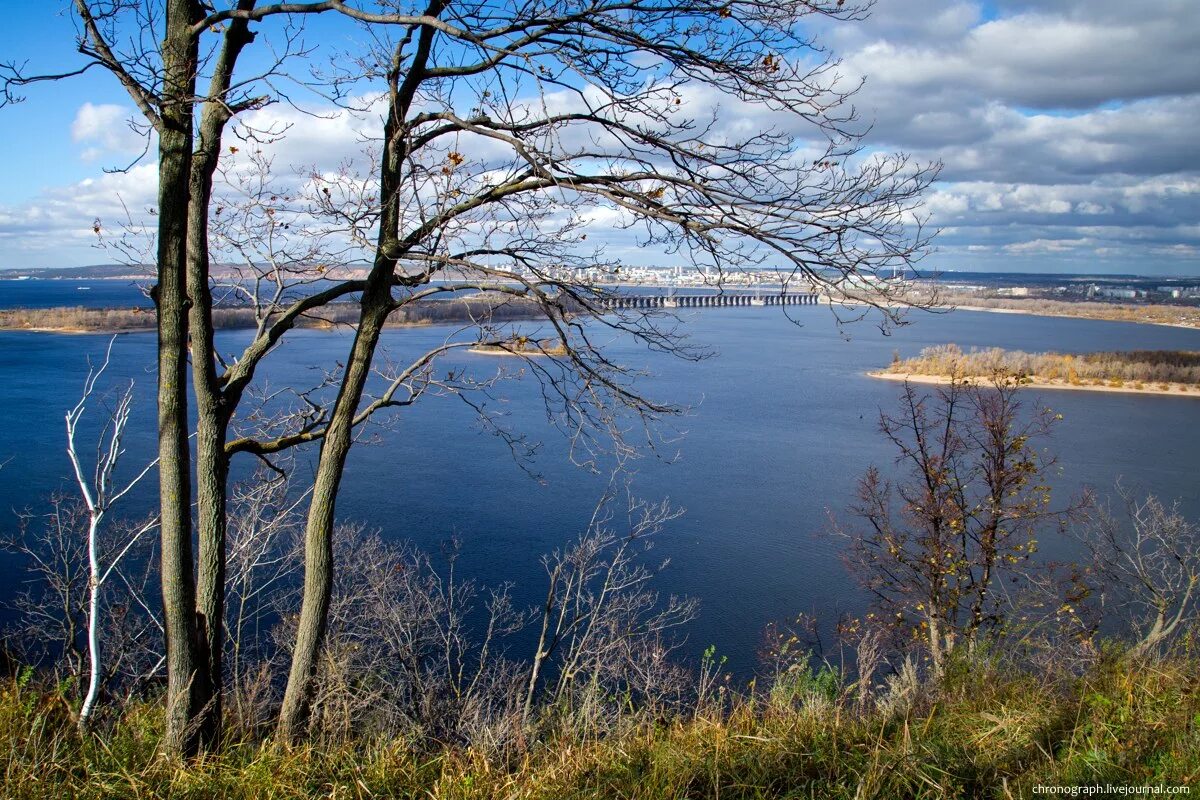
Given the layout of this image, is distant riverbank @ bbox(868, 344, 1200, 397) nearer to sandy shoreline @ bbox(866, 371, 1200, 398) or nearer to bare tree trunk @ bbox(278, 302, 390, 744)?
sandy shoreline @ bbox(866, 371, 1200, 398)

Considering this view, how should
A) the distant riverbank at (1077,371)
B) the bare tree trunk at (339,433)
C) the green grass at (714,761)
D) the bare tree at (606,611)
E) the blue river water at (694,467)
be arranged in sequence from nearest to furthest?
the green grass at (714,761) → the bare tree trunk at (339,433) → the bare tree at (606,611) → the blue river water at (694,467) → the distant riverbank at (1077,371)

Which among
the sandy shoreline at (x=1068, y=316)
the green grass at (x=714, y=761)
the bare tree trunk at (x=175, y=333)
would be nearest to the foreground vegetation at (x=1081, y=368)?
the sandy shoreline at (x=1068, y=316)

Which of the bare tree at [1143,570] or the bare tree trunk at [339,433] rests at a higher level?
the bare tree trunk at [339,433]

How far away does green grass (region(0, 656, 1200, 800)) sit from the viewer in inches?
101

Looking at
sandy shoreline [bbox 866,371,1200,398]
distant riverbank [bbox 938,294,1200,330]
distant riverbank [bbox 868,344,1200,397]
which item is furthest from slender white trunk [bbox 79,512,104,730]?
distant riverbank [bbox 938,294,1200,330]

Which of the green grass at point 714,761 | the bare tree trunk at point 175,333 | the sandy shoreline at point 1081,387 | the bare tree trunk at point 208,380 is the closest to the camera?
the green grass at point 714,761

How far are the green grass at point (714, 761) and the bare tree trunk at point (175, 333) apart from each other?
1.34 ft

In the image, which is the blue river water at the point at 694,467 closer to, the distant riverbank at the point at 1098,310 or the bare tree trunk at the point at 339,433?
the bare tree trunk at the point at 339,433

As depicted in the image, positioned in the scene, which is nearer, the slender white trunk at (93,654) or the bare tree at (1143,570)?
the slender white trunk at (93,654)

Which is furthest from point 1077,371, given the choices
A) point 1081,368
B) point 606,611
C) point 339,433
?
point 339,433

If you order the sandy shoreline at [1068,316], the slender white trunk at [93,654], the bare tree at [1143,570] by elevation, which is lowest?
the bare tree at [1143,570]

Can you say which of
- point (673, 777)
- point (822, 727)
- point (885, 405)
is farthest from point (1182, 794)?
point (885, 405)

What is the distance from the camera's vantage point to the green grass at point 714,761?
2.56m

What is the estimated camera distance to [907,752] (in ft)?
8.90
